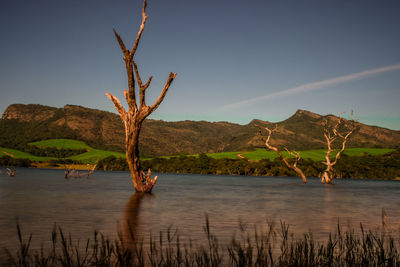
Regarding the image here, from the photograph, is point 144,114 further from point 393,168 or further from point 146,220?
point 393,168

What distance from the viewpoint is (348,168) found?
10406cm

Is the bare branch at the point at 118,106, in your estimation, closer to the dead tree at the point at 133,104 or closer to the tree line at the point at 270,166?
the dead tree at the point at 133,104

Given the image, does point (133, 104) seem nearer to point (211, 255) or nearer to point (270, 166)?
point (211, 255)

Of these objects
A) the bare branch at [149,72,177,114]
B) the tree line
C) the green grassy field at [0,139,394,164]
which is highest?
the bare branch at [149,72,177,114]

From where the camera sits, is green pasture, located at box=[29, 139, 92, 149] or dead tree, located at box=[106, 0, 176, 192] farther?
green pasture, located at box=[29, 139, 92, 149]

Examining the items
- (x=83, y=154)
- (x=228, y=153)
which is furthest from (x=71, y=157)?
(x=228, y=153)

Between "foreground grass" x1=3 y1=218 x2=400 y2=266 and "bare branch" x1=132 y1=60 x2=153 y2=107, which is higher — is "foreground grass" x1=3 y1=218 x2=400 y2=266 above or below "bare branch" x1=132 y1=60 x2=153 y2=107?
below

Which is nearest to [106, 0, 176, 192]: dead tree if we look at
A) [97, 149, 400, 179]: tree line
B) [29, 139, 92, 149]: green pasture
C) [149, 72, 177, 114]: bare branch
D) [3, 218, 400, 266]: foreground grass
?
[149, 72, 177, 114]: bare branch

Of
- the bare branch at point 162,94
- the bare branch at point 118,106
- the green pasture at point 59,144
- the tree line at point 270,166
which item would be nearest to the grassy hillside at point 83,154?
the green pasture at point 59,144

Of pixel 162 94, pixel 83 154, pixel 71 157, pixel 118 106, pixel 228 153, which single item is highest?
pixel 162 94

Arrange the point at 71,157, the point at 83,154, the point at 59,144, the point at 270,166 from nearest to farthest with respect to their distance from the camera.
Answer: the point at 270,166 < the point at 71,157 < the point at 83,154 < the point at 59,144

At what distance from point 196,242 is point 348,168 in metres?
104

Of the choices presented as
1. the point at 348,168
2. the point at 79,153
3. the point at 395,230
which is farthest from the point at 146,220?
the point at 79,153

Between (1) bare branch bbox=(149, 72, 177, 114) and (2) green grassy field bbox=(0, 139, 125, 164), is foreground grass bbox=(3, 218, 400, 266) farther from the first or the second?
(2) green grassy field bbox=(0, 139, 125, 164)
